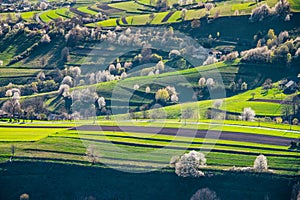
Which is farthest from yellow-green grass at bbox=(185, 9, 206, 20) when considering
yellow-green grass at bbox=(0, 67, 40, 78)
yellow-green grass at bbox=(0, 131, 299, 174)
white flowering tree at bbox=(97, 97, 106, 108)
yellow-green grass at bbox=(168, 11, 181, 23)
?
yellow-green grass at bbox=(0, 131, 299, 174)

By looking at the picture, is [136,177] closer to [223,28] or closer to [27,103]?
[27,103]

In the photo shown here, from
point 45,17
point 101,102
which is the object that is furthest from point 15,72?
point 45,17

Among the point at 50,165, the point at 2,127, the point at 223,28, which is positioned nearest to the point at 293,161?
the point at 50,165

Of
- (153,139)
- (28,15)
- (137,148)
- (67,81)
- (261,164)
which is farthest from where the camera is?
(28,15)

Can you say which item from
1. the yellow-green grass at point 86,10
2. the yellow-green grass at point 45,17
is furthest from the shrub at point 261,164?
the yellow-green grass at point 45,17

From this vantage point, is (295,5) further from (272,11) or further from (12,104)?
(12,104)

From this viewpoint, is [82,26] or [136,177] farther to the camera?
[82,26]

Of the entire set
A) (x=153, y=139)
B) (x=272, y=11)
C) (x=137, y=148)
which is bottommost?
(x=137, y=148)
